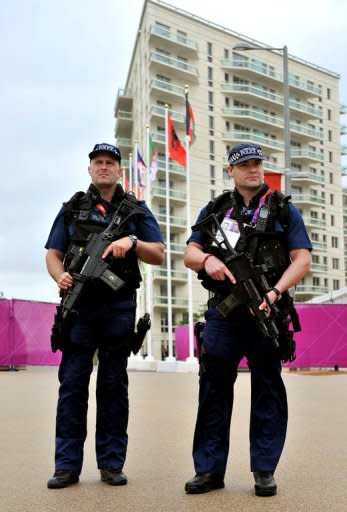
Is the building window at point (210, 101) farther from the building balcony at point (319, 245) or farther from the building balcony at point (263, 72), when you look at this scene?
the building balcony at point (319, 245)

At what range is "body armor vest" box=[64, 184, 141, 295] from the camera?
4676 millimetres

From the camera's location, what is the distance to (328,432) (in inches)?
A: 280

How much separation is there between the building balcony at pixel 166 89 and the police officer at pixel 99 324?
62.8 meters

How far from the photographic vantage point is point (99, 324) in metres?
4.66

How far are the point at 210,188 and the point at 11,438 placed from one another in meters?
65.2

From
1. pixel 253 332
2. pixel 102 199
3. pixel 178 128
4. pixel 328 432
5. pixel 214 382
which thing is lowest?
Result: pixel 328 432

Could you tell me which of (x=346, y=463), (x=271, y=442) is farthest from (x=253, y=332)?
(x=346, y=463)

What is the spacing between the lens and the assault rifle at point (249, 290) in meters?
4.14

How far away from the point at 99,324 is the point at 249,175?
4.32 ft

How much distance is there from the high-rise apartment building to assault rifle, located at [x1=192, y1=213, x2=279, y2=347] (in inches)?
2226

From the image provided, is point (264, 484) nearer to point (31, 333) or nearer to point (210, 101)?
point (31, 333)

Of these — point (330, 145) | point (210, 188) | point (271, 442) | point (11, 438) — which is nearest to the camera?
point (271, 442)

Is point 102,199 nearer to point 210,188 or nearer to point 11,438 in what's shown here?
point 11,438

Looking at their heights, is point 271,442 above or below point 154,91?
below
